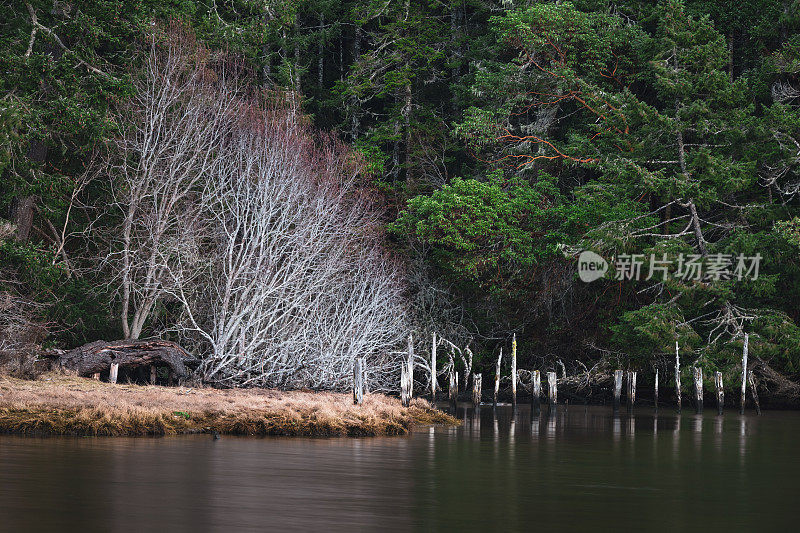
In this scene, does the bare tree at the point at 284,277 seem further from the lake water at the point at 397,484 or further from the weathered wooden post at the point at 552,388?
the lake water at the point at 397,484

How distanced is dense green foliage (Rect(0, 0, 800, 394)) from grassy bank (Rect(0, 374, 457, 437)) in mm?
8507

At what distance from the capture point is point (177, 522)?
41.9 ft

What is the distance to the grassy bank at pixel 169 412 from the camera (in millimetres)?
21359

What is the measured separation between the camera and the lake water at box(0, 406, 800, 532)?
13352 millimetres

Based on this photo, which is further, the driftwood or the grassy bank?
the driftwood

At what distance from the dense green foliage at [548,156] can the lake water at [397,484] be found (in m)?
12.0

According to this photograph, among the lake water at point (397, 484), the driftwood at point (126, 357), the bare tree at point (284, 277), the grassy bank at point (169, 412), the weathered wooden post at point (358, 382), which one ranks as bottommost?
the lake water at point (397, 484)

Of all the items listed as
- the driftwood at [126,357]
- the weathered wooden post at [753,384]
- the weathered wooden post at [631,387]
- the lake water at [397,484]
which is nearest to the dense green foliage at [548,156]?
the weathered wooden post at [753,384]

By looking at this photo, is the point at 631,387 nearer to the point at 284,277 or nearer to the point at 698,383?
the point at 698,383

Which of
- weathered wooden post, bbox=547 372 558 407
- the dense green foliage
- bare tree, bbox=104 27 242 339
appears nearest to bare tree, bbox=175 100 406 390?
bare tree, bbox=104 27 242 339

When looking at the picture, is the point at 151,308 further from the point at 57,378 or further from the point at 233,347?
the point at 57,378

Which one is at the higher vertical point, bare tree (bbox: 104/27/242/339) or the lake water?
bare tree (bbox: 104/27/242/339)

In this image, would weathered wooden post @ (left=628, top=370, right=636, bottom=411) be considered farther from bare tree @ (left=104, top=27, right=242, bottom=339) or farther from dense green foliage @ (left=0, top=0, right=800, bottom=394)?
bare tree @ (left=104, top=27, right=242, bottom=339)

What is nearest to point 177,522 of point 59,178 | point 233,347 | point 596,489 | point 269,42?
point 596,489
